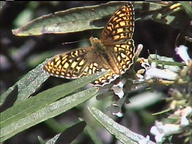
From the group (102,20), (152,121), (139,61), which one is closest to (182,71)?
(139,61)

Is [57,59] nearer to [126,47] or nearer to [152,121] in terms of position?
[126,47]

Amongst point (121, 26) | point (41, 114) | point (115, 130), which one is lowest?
point (115, 130)

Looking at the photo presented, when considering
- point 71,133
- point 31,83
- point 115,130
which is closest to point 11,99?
point 31,83

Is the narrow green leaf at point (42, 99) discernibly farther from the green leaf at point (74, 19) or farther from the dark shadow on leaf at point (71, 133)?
the green leaf at point (74, 19)

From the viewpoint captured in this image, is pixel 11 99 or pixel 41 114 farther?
pixel 11 99

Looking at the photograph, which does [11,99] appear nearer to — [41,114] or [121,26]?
[41,114]

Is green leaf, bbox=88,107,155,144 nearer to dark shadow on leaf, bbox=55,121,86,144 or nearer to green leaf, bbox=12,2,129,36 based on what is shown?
dark shadow on leaf, bbox=55,121,86,144
